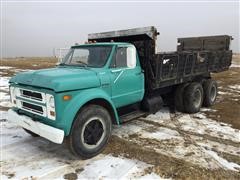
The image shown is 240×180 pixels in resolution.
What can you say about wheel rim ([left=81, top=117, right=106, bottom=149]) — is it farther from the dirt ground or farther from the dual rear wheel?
the dual rear wheel

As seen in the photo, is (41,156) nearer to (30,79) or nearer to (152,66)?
(30,79)

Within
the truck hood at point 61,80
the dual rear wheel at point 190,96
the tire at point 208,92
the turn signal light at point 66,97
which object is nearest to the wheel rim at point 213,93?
the tire at point 208,92

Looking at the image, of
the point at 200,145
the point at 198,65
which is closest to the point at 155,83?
the point at 200,145

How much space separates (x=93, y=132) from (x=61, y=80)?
125 centimetres

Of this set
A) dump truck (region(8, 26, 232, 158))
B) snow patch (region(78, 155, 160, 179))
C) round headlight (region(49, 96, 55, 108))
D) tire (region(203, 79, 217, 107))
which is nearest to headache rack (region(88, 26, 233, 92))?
dump truck (region(8, 26, 232, 158))

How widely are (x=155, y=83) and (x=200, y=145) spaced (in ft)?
6.14

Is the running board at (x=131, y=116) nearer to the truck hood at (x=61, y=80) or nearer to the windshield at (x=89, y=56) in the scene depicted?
the truck hood at (x=61, y=80)

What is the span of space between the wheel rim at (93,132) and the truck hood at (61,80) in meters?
0.71

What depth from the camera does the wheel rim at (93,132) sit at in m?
4.29

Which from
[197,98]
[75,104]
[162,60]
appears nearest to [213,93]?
[197,98]

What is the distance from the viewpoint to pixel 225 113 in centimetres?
732

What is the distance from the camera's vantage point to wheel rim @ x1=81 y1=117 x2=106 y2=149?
429 centimetres

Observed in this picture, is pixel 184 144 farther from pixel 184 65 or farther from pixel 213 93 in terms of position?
pixel 213 93

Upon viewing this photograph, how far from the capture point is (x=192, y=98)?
7.16 meters
